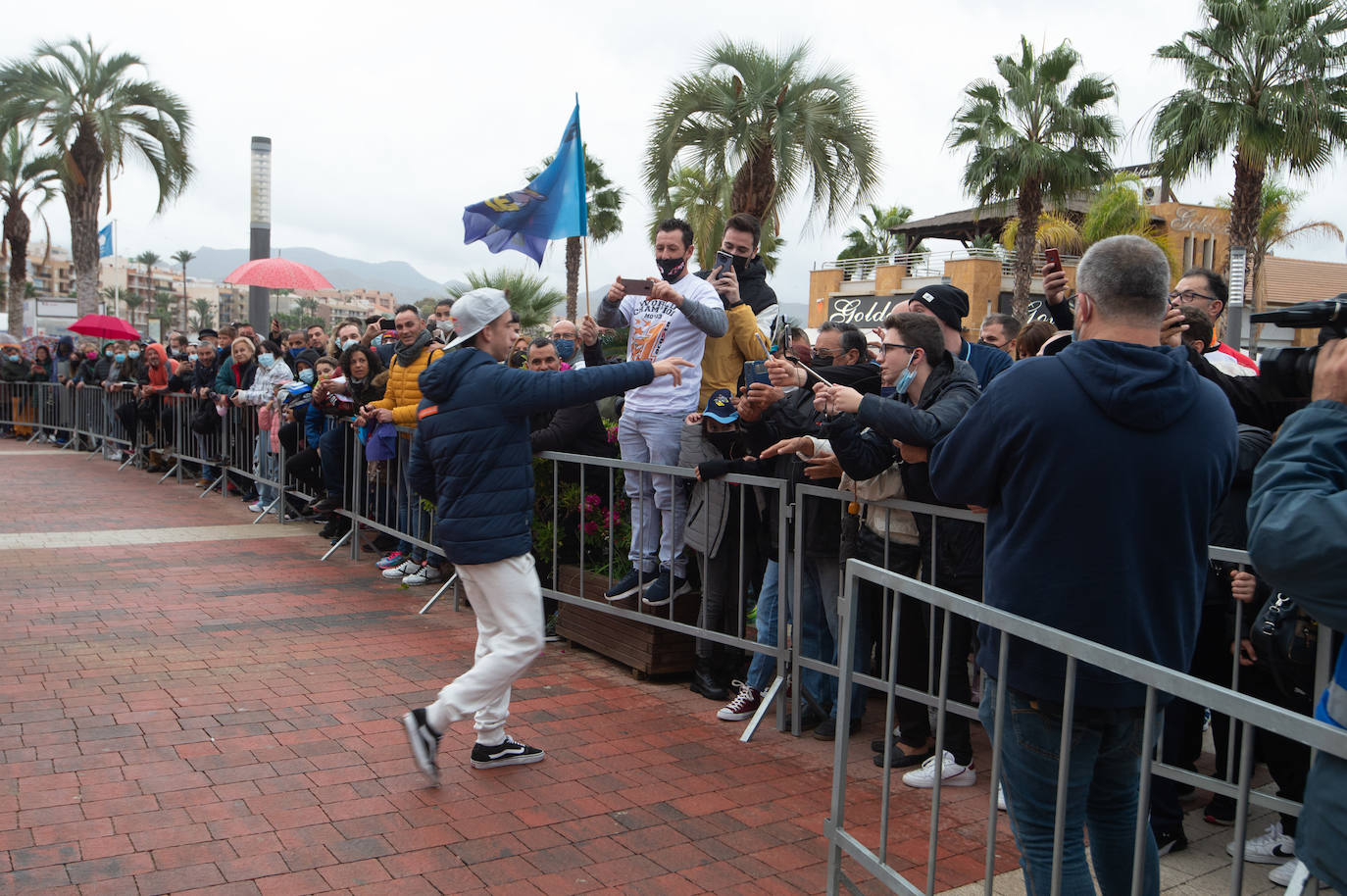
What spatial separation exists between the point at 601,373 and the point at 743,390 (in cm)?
90

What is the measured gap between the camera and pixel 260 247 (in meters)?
16.3

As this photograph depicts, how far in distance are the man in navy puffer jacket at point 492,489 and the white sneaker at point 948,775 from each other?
5.68ft

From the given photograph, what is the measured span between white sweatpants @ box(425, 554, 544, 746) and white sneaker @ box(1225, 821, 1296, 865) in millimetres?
2937

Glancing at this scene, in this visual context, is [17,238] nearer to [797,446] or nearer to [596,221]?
[596,221]

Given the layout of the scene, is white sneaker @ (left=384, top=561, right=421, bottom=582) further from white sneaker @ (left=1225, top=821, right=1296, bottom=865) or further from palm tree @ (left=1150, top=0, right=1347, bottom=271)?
palm tree @ (left=1150, top=0, right=1347, bottom=271)

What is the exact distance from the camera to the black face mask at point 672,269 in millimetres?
5848

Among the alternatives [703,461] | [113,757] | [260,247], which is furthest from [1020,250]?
[113,757]

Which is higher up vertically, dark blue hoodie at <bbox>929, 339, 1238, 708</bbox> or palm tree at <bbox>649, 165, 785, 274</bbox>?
palm tree at <bbox>649, 165, 785, 274</bbox>

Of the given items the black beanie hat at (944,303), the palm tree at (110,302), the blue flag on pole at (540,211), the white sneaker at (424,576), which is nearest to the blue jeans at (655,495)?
the blue flag on pole at (540,211)

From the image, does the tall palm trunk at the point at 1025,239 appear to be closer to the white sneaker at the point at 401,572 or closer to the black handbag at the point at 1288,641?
the white sneaker at the point at 401,572

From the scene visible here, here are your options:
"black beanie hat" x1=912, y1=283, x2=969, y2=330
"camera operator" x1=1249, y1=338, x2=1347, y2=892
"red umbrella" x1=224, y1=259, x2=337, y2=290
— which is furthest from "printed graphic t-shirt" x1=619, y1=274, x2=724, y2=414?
"red umbrella" x1=224, y1=259, x2=337, y2=290

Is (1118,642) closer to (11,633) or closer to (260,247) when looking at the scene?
(11,633)

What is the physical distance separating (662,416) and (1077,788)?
12.3 feet

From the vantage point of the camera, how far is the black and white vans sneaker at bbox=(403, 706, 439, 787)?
14.5ft
